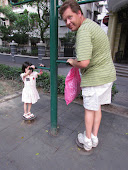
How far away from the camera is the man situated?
1.35 m

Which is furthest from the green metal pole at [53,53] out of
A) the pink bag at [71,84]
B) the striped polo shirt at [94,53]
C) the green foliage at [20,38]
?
the green foliage at [20,38]

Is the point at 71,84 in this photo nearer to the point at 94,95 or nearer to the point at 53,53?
the point at 94,95

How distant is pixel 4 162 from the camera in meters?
1.66

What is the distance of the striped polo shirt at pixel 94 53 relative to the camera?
1.33 metres

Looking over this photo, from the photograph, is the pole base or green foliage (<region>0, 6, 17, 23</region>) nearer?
the pole base

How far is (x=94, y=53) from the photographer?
1.49m


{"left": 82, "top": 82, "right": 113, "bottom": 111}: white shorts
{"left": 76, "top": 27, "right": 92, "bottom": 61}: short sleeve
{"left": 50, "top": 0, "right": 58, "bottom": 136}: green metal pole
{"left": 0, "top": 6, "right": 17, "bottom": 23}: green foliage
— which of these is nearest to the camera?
{"left": 76, "top": 27, "right": 92, "bottom": 61}: short sleeve

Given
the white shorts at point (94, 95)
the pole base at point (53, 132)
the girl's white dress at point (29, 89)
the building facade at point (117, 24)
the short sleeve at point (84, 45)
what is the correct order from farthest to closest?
1. the building facade at point (117, 24)
2. the girl's white dress at point (29, 89)
3. the pole base at point (53, 132)
4. the white shorts at point (94, 95)
5. the short sleeve at point (84, 45)

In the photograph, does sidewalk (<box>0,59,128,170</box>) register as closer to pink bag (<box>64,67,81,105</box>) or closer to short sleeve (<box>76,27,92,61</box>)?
pink bag (<box>64,67,81,105</box>)

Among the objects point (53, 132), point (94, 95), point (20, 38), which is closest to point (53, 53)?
point (94, 95)

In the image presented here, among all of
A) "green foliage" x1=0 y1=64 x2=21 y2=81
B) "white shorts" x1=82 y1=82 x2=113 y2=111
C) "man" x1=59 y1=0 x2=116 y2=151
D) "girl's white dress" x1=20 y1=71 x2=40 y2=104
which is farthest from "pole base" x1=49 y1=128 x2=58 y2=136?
"green foliage" x1=0 y1=64 x2=21 y2=81

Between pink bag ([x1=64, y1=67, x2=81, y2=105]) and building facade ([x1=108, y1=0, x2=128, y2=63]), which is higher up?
building facade ([x1=108, y1=0, x2=128, y2=63])

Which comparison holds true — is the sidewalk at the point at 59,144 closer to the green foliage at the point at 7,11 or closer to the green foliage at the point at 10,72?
the green foliage at the point at 10,72

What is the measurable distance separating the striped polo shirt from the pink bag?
8.7 inches
